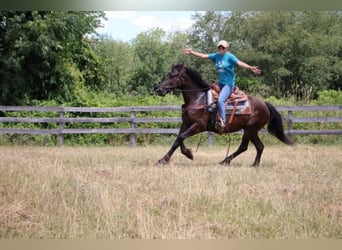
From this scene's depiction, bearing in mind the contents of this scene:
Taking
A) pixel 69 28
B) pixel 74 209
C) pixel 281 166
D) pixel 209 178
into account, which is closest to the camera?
pixel 74 209

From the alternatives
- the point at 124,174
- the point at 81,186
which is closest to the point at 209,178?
the point at 124,174

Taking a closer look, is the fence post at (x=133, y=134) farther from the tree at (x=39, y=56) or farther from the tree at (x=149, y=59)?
the tree at (x=39, y=56)

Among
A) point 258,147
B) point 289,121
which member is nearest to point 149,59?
point 258,147

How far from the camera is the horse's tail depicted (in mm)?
4641

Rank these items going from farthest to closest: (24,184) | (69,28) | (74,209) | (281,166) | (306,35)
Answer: (69,28) < (306,35) < (281,166) < (24,184) < (74,209)

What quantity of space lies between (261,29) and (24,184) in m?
2.68

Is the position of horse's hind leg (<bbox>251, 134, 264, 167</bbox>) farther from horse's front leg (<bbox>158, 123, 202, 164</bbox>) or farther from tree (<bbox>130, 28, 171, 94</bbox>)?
tree (<bbox>130, 28, 171, 94</bbox>)

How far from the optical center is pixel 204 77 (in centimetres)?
468

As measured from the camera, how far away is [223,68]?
4328 millimetres

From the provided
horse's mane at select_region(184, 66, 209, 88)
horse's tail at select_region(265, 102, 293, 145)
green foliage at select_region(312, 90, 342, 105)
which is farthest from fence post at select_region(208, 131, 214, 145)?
green foliage at select_region(312, 90, 342, 105)

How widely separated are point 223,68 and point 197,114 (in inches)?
20.1

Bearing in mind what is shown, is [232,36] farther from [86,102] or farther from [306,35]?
[86,102]

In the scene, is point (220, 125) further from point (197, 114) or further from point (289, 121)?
point (289, 121)

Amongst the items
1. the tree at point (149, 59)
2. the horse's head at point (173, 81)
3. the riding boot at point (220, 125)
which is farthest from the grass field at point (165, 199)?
the tree at point (149, 59)
